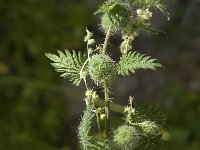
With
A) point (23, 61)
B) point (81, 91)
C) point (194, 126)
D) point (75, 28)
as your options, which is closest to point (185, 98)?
point (194, 126)

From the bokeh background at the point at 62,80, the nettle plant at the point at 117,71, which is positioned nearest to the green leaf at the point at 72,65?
the nettle plant at the point at 117,71

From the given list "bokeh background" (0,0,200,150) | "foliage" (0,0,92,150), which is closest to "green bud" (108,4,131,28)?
"bokeh background" (0,0,200,150)

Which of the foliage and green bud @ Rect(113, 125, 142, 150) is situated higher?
the foliage

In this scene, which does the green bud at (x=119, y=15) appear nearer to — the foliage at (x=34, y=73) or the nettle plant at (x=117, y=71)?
the nettle plant at (x=117, y=71)

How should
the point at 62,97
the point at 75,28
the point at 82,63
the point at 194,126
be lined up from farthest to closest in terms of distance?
the point at 75,28 → the point at 62,97 → the point at 194,126 → the point at 82,63

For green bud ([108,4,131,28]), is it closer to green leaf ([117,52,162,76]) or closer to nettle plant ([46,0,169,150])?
nettle plant ([46,0,169,150])

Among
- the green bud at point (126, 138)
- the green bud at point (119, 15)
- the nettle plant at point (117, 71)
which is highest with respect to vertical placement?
the green bud at point (119, 15)

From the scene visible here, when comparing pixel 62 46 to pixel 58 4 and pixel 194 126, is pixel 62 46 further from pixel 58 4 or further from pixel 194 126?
pixel 194 126
